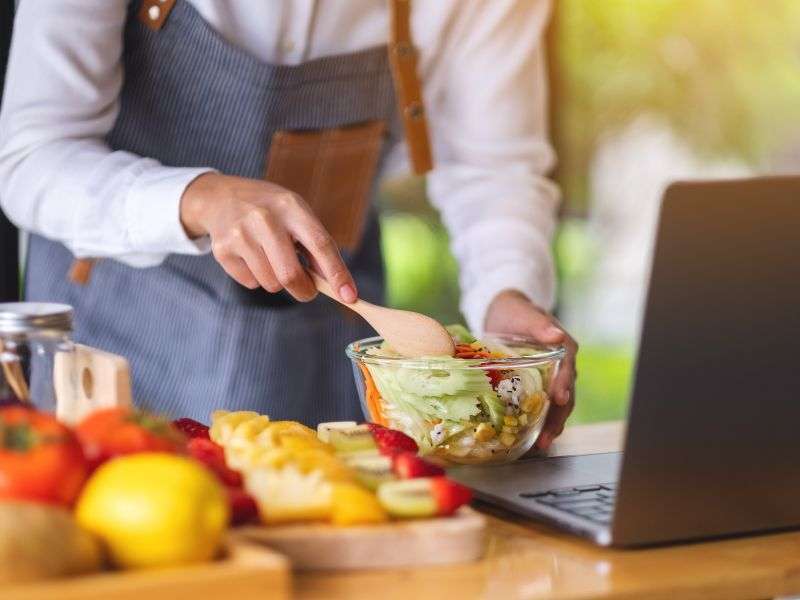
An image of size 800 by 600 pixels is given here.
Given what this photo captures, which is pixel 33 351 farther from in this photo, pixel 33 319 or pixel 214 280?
pixel 214 280

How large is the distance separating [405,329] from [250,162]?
666mm

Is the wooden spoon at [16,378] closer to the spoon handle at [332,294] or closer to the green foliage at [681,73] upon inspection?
the spoon handle at [332,294]

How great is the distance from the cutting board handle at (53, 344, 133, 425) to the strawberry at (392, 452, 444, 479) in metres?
0.25

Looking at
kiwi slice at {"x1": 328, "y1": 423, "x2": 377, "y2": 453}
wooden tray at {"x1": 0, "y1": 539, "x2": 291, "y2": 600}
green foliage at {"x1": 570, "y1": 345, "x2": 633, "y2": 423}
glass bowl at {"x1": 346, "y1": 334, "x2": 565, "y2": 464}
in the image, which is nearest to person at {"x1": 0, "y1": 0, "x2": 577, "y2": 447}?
glass bowl at {"x1": 346, "y1": 334, "x2": 565, "y2": 464}

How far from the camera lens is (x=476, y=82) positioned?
83.4 inches

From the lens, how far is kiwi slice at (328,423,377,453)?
1170 mm

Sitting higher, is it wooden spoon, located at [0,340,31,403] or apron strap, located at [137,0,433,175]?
apron strap, located at [137,0,433,175]

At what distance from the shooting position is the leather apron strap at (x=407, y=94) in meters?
1.99

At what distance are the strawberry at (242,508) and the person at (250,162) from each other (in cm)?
59

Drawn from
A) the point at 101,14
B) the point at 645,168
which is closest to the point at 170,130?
the point at 101,14

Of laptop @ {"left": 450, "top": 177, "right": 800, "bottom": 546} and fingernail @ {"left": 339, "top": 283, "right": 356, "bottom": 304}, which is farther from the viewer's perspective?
fingernail @ {"left": 339, "top": 283, "right": 356, "bottom": 304}

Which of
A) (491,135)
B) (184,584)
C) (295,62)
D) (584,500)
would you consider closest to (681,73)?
(491,135)

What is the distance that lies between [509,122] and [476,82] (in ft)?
0.29

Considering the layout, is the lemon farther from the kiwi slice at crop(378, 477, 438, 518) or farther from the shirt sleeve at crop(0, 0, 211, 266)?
the shirt sleeve at crop(0, 0, 211, 266)
